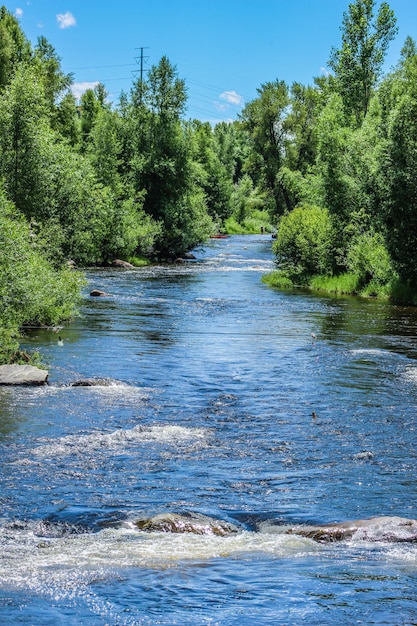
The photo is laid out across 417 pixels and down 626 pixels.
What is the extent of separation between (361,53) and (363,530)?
57.5m

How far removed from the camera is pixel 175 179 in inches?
2768

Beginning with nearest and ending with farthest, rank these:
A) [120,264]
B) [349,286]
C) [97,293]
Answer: [97,293], [349,286], [120,264]

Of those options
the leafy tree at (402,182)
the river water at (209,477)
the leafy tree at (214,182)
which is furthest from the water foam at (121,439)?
the leafy tree at (214,182)

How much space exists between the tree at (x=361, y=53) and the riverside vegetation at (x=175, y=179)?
78 millimetres

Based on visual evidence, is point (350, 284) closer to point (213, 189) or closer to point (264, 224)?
point (213, 189)

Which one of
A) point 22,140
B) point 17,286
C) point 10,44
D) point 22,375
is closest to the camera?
point 22,375

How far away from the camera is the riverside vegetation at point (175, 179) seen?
33791 mm

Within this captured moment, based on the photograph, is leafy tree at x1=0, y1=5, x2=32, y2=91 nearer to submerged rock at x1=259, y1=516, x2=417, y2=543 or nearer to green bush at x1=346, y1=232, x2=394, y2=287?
green bush at x1=346, y1=232, x2=394, y2=287

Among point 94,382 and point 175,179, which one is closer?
point 94,382

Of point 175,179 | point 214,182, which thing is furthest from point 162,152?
point 214,182

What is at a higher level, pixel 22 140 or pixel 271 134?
pixel 271 134

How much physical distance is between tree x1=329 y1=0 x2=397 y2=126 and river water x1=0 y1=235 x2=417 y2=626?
39024mm

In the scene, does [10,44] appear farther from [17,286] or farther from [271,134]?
[17,286]

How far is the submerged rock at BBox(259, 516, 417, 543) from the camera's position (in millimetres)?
10828
